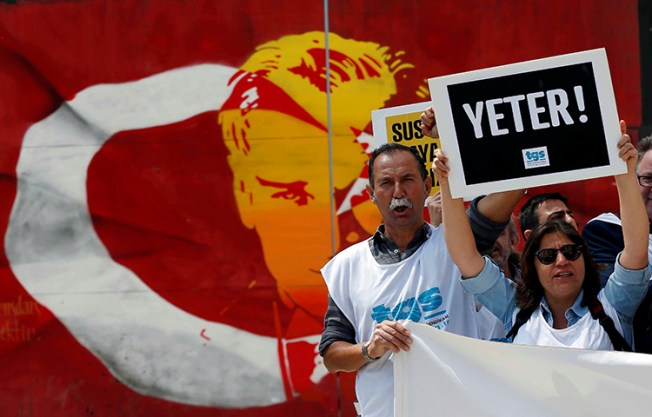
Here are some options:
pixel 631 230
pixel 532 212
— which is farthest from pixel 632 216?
pixel 532 212

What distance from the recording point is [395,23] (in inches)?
269

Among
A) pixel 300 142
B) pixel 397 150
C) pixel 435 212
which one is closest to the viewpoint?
pixel 397 150

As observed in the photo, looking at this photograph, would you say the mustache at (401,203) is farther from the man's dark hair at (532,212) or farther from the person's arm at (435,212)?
the man's dark hair at (532,212)

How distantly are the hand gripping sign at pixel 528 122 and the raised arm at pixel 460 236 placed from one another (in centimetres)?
7

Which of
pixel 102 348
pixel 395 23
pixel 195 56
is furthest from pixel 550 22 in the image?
pixel 102 348

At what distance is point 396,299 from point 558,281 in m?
0.56

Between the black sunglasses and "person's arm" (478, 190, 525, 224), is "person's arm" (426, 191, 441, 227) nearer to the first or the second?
"person's arm" (478, 190, 525, 224)

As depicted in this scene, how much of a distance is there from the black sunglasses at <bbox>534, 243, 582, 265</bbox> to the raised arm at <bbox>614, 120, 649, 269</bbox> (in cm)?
23

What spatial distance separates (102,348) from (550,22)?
338 centimetres

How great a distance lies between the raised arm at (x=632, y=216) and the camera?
140 inches

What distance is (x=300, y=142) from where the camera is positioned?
682 cm

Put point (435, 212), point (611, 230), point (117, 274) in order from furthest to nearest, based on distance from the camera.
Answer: point (117, 274), point (435, 212), point (611, 230)

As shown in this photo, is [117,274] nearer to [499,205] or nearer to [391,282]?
[391,282]

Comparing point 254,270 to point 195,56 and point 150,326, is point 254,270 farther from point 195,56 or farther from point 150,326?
point 195,56
